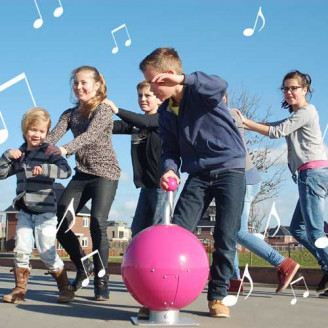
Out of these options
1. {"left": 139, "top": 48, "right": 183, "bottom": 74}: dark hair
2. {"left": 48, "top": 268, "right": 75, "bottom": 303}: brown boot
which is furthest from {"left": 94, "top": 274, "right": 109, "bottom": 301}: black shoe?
{"left": 139, "top": 48, "right": 183, "bottom": 74}: dark hair

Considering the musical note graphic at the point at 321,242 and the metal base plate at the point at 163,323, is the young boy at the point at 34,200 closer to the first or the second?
the metal base plate at the point at 163,323

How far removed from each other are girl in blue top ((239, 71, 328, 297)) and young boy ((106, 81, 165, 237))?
900 mm

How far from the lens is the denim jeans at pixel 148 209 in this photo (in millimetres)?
5195

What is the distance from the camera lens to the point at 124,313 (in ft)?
12.8

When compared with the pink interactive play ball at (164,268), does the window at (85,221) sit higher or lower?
lower

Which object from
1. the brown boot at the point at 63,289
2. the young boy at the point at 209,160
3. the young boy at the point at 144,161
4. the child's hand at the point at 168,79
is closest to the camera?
the child's hand at the point at 168,79

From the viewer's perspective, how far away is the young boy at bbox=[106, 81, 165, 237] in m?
5.19

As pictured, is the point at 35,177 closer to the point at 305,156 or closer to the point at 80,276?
the point at 80,276

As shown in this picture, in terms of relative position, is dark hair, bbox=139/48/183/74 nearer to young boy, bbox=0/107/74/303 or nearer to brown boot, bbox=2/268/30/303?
young boy, bbox=0/107/74/303

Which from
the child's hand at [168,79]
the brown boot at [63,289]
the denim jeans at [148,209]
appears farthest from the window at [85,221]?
the child's hand at [168,79]

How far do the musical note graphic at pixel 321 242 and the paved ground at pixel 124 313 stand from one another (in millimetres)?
491

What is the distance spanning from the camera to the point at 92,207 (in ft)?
15.6

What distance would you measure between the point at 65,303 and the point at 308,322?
1884mm

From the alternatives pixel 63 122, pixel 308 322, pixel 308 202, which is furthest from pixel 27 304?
pixel 308 202
